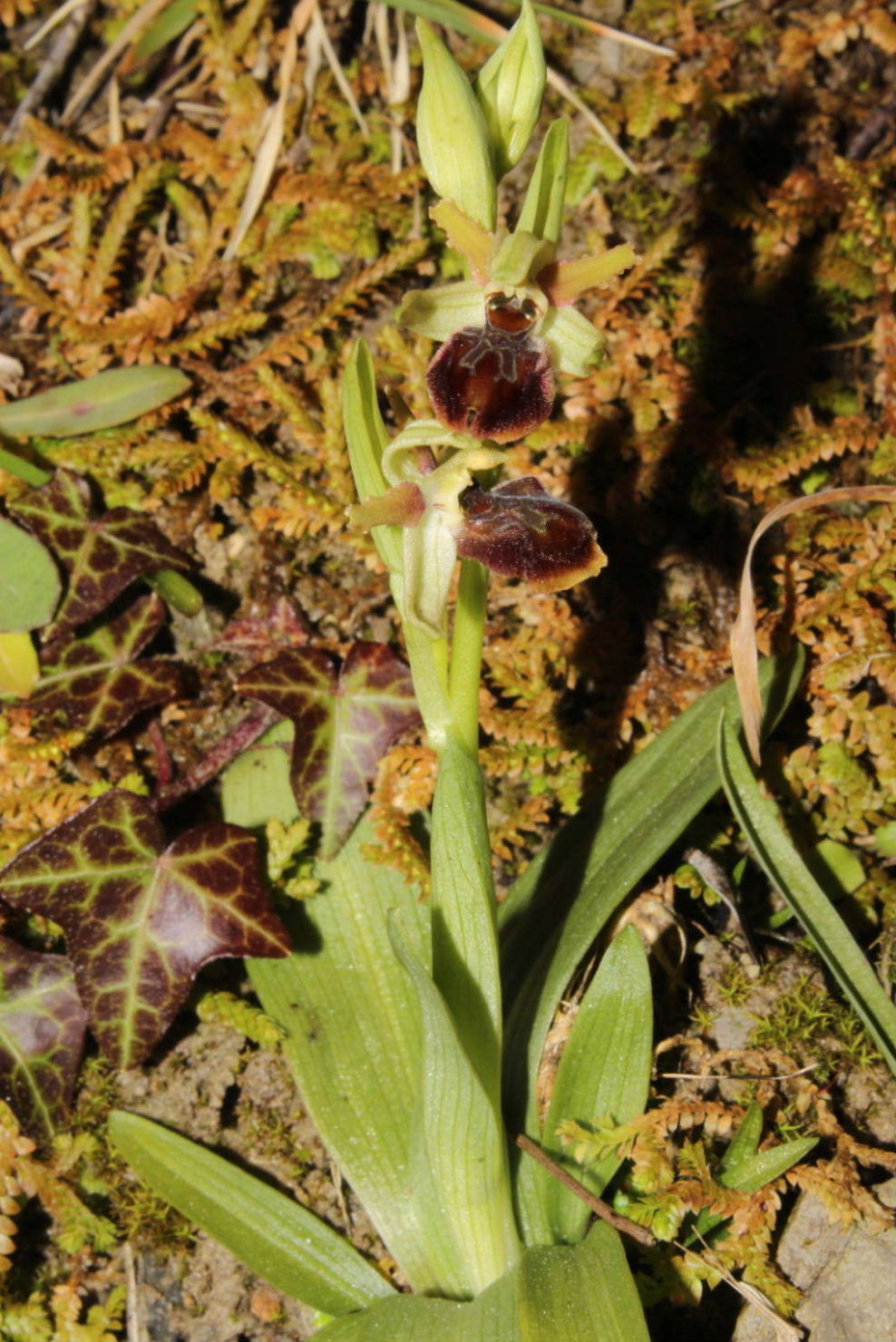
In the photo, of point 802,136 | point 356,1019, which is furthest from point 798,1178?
point 802,136

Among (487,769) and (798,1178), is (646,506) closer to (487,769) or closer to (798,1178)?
(487,769)

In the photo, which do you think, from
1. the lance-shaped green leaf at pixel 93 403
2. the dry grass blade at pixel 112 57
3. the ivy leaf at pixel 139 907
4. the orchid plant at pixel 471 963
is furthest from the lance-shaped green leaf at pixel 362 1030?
the dry grass blade at pixel 112 57

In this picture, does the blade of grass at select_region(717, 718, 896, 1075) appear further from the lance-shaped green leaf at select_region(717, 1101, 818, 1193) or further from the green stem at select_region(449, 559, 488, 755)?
the green stem at select_region(449, 559, 488, 755)

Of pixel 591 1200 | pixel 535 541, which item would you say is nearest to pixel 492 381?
pixel 535 541

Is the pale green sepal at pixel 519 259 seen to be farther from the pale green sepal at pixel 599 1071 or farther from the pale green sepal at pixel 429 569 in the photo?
the pale green sepal at pixel 599 1071

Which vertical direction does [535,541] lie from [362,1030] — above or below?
above

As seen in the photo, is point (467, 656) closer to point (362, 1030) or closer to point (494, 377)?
point (494, 377)

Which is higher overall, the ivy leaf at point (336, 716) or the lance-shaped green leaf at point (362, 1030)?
the ivy leaf at point (336, 716)

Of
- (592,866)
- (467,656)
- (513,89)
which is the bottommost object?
(592,866)
